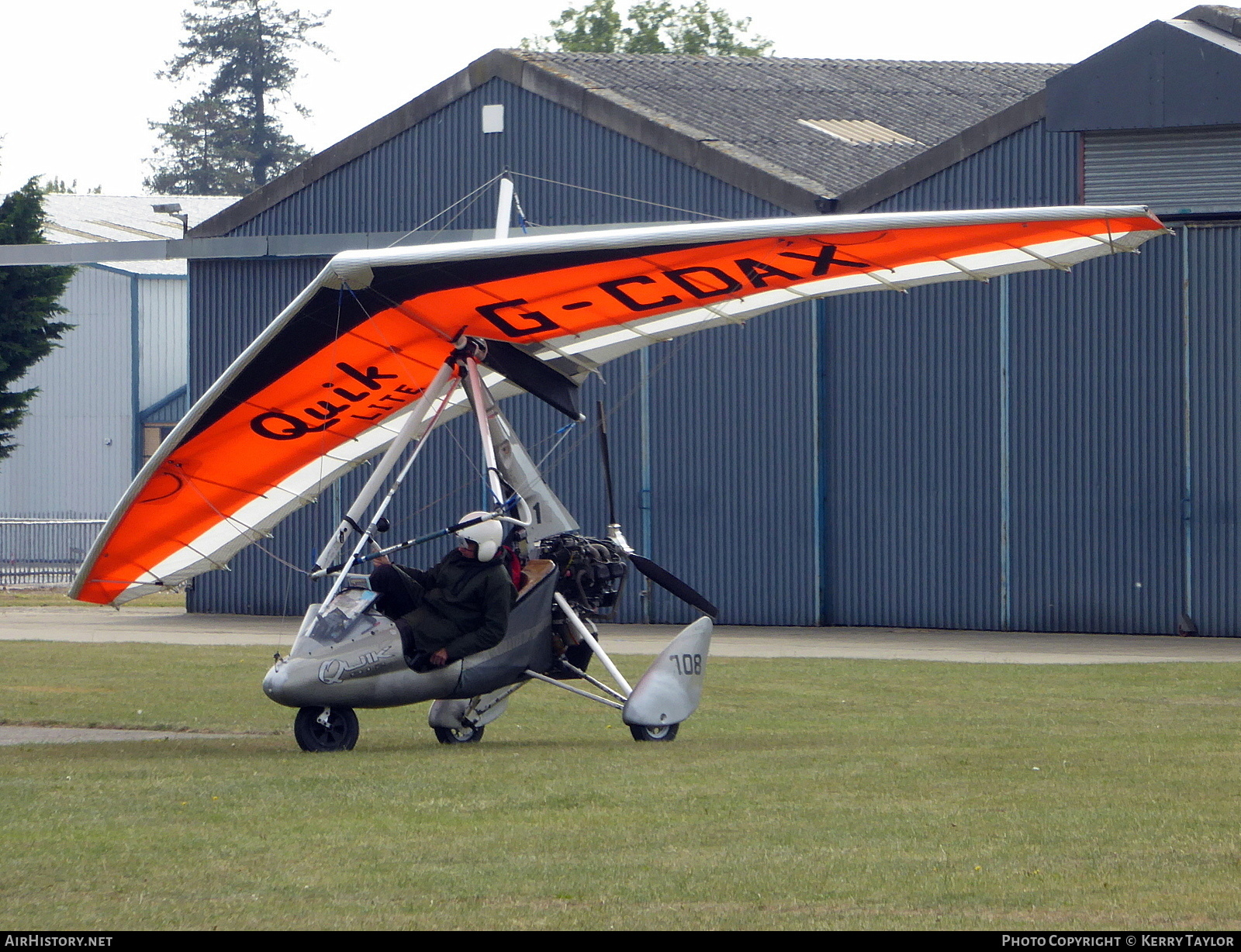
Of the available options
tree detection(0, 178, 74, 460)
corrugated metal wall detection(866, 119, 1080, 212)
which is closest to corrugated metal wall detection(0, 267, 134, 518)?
tree detection(0, 178, 74, 460)

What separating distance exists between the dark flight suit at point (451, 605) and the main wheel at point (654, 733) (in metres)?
1.13

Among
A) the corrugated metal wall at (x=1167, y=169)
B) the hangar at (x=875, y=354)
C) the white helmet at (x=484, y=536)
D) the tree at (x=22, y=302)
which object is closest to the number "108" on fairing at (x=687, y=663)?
the white helmet at (x=484, y=536)

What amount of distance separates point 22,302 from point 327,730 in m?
24.9

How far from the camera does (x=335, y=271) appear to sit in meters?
10.4

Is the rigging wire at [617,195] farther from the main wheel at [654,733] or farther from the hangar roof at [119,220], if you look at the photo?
the hangar roof at [119,220]

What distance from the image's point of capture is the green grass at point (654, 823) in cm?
610

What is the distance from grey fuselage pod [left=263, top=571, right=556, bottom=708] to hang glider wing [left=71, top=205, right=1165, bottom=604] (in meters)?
1.78

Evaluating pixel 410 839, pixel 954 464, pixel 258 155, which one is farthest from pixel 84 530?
pixel 258 155

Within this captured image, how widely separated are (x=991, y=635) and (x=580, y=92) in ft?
32.3

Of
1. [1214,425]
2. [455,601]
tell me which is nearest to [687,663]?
[455,601]

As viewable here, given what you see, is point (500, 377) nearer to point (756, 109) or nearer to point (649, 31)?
point (756, 109)

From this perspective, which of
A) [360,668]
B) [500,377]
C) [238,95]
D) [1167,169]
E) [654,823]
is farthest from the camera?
[238,95]

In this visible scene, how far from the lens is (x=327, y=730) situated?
11102mm
